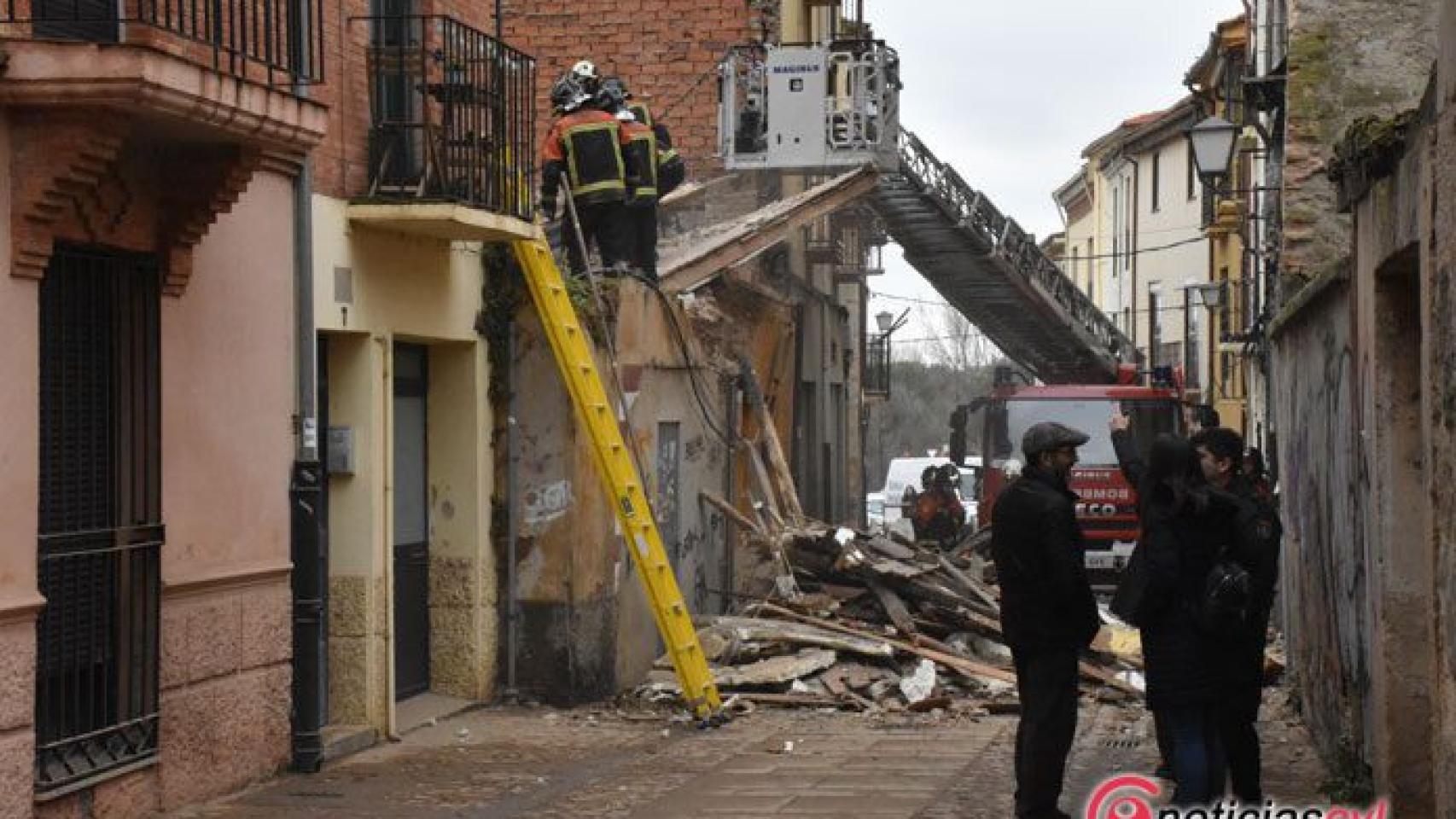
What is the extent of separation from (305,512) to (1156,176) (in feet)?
139

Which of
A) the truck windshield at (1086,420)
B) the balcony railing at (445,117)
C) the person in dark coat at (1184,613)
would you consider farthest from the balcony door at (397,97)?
the truck windshield at (1086,420)

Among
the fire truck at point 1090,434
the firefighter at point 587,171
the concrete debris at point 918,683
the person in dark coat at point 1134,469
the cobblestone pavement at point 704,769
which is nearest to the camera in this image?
the person in dark coat at point 1134,469

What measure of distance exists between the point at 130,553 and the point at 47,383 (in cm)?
103

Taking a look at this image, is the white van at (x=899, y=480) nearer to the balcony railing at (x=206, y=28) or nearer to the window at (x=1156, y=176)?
the window at (x=1156, y=176)

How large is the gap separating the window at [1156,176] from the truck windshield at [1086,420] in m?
24.0

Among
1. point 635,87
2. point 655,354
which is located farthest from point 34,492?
point 635,87

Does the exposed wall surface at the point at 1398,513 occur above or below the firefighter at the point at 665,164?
below

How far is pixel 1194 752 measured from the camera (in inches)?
354

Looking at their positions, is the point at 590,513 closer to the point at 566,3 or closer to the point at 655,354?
the point at 655,354

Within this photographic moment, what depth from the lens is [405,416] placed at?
→ 14672 millimetres

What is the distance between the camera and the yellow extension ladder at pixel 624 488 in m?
14.3

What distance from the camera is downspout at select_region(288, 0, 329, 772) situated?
1211 cm

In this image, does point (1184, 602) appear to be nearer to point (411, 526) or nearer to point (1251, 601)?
point (1251, 601)

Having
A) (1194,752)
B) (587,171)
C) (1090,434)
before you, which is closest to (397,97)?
(587,171)
